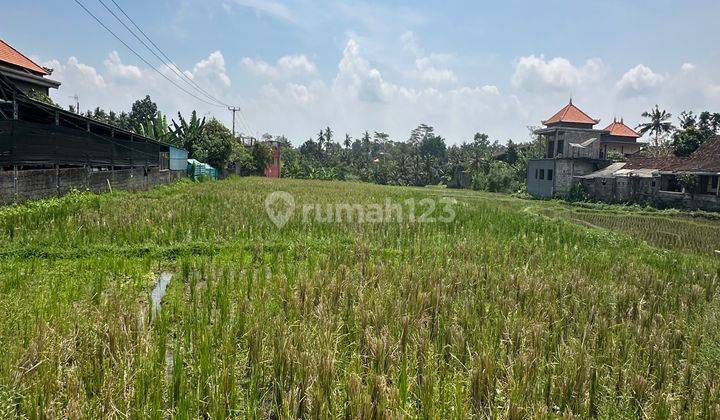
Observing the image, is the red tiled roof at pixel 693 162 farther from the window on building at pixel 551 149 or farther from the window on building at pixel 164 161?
the window on building at pixel 164 161

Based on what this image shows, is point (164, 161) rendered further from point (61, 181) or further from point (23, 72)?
point (61, 181)

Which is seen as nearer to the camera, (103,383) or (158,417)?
(158,417)

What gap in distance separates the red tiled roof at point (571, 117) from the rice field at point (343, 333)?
2765cm

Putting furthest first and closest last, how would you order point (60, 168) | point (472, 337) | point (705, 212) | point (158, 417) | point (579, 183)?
point (579, 183) → point (705, 212) → point (60, 168) → point (472, 337) → point (158, 417)

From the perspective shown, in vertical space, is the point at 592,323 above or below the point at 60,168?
below

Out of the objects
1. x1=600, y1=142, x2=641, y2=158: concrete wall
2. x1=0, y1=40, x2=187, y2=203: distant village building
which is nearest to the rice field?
x1=0, y1=40, x2=187, y2=203: distant village building

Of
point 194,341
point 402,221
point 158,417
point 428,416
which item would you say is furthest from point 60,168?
point 428,416

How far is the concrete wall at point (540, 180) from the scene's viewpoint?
31.0 meters

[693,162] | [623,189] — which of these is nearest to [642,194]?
[623,189]

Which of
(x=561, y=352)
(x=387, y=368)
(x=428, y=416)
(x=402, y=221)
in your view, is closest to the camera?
(x=428, y=416)

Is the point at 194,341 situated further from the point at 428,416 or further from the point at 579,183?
the point at 579,183

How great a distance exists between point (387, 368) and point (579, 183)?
2927 cm

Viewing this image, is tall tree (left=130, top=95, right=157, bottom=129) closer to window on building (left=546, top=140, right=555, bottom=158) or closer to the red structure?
the red structure

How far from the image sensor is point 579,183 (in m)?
28.8
